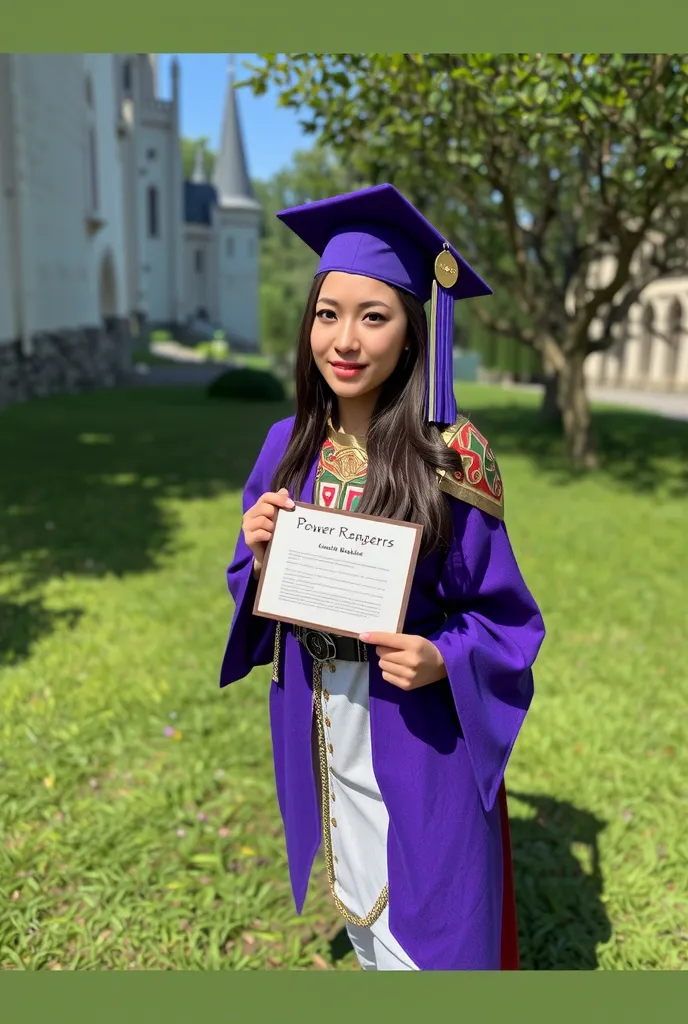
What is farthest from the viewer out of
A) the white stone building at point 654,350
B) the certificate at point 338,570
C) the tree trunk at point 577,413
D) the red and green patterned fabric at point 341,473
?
the white stone building at point 654,350

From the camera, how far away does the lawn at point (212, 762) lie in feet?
9.45

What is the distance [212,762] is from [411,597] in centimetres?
245

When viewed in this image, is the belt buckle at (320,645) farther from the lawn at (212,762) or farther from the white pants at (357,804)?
the lawn at (212,762)

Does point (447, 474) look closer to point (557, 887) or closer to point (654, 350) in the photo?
point (557, 887)

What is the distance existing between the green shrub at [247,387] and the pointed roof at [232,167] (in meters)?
32.2

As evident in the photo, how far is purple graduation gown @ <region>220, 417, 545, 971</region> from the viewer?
1.79 m

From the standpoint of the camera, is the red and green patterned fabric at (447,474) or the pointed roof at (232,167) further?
the pointed roof at (232,167)

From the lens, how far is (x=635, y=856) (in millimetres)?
3297

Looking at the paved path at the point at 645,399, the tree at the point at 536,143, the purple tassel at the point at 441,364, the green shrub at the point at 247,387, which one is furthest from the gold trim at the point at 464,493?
the paved path at the point at 645,399

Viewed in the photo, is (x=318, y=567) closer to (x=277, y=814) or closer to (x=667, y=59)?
(x=277, y=814)

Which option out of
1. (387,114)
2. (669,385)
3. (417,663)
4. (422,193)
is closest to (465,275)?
(417,663)

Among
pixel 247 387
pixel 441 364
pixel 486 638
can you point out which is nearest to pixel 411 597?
pixel 486 638

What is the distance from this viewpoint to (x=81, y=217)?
2120 cm

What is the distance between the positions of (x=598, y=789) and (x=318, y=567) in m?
2.69
